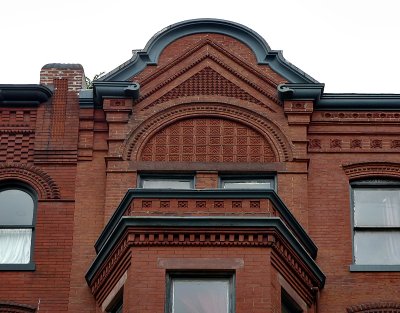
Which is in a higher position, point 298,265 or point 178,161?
point 178,161

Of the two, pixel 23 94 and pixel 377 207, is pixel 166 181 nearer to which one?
pixel 23 94

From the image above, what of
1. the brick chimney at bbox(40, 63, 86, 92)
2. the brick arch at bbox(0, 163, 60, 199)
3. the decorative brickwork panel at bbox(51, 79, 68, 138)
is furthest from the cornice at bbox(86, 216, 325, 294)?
the brick chimney at bbox(40, 63, 86, 92)

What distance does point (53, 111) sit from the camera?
2608 cm

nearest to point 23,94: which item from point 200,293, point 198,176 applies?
point 198,176

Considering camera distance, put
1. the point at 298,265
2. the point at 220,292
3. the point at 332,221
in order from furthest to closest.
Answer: the point at 332,221, the point at 298,265, the point at 220,292

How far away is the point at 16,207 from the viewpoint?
25078 mm

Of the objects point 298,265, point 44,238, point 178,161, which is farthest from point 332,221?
point 44,238

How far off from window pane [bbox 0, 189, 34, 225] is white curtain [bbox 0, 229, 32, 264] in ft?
0.78

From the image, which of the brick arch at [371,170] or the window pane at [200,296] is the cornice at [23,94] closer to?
the window pane at [200,296]

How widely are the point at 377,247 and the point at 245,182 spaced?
3.07 meters

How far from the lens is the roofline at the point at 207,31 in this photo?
2620cm

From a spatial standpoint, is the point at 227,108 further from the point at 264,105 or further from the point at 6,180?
the point at 6,180

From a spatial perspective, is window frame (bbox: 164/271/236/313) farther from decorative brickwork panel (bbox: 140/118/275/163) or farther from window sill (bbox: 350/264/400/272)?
decorative brickwork panel (bbox: 140/118/275/163)

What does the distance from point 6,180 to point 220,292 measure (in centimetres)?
608
